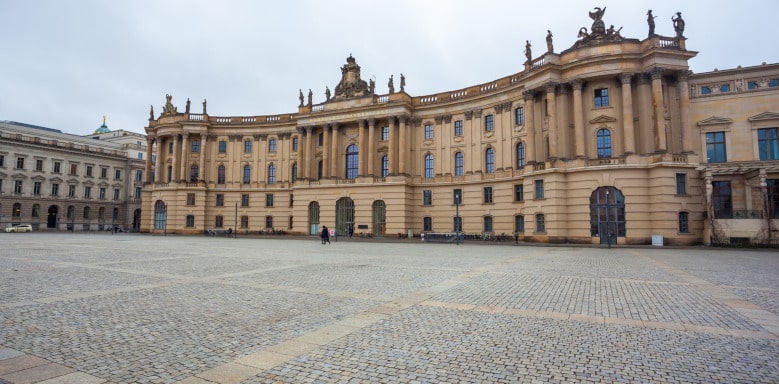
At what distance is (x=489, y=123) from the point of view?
47688 millimetres

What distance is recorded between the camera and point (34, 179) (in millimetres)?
71500

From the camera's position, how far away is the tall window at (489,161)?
4759 cm

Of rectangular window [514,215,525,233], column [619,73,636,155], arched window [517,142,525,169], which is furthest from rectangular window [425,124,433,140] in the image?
column [619,73,636,155]

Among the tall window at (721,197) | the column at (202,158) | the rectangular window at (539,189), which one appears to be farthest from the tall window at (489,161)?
the column at (202,158)

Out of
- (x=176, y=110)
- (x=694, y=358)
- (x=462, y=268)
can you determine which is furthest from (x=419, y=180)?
(x=694, y=358)

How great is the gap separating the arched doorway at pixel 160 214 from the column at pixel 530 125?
51274 mm

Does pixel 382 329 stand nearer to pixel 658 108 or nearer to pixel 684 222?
pixel 684 222

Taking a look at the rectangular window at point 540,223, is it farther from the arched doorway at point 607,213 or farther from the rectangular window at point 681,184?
the rectangular window at point 681,184

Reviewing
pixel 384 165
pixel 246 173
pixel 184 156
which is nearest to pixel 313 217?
pixel 384 165

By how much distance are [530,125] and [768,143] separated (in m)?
19.2

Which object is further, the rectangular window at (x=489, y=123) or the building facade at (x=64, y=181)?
the building facade at (x=64, y=181)

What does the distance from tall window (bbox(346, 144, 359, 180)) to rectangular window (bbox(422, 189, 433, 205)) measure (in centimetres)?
971

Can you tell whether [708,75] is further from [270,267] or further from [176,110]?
[176,110]

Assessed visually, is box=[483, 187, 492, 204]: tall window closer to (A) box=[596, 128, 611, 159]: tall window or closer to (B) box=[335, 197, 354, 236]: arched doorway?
(A) box=[596, 128, 611, 159]: tall window
